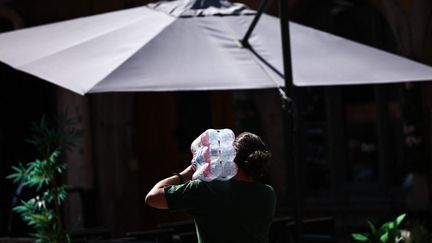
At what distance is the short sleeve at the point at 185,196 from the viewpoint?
11.8 ft

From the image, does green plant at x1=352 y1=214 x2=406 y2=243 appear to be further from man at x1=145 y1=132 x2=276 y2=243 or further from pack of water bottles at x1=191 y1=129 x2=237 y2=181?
pack of water bottles at x1=191 y1=129 x2=237 y2=181

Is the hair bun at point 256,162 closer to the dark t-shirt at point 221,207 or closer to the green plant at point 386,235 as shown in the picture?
the dark t-shirt at point 221,207

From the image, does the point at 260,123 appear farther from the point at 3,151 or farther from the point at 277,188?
the point at 3,151

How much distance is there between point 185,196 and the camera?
11.9ft

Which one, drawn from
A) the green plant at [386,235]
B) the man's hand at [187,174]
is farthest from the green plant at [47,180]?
the man's hand at [187,174]

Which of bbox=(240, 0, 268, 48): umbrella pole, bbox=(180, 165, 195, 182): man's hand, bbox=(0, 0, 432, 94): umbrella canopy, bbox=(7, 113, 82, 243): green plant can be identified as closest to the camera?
bbox=(180, 165, 195, 182): man's hand

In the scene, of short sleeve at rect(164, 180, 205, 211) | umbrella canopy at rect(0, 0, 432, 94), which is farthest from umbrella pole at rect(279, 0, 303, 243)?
short sleeve at rect(164, 180, 205, 211)

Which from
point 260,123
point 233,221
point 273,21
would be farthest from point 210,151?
point 260,123

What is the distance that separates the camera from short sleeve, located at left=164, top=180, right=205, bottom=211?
3.61 meters

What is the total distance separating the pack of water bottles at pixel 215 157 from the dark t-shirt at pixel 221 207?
39 millimetres

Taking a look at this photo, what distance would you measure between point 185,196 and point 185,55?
1786mm

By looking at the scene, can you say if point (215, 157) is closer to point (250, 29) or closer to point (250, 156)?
point (250, 156)

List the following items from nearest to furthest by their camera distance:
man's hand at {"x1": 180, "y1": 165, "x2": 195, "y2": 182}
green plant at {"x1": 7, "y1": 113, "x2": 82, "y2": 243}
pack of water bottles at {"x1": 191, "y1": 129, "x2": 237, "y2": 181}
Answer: pack of water bottles at {"x1": 191, "y1": 129, "x2": 237, "y2": 181}
man's hand at {"x1": 180, "y1": 165, "x2": 195, "y2": 182}
green plant at {"x1": 7, "y1": 113, "x2": 82, "y2": 243}

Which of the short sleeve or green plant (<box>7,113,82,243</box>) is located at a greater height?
the short sleeve
